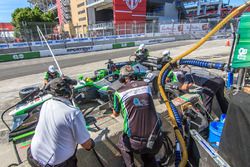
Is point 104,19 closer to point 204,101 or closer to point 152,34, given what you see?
point 152,34

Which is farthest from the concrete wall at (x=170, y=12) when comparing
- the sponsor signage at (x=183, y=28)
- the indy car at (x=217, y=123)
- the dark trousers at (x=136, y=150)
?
the dark trousers at (x=136, y=150)

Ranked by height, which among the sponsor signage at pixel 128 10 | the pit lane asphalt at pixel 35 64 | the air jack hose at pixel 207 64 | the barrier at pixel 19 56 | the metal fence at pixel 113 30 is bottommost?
the pit lane asphalt at pixel 35 64

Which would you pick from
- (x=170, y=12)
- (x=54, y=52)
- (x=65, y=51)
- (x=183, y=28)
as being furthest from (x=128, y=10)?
(x=54, y=52)

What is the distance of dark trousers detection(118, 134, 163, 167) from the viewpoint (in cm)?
232

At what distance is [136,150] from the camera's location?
7.72ft

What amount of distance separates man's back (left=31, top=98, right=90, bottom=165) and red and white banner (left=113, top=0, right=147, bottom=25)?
40.9m

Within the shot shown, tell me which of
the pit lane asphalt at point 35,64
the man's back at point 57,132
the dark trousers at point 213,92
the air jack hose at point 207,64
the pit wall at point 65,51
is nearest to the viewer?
the man's back at point 57,132

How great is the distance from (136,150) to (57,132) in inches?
43.6

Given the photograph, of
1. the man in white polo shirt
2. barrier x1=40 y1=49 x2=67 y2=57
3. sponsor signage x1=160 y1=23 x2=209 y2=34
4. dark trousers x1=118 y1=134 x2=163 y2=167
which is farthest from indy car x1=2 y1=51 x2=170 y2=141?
sponsor signage x1=160 y1=23 x2=209 y2=34

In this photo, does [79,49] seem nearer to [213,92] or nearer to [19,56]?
[19,56]

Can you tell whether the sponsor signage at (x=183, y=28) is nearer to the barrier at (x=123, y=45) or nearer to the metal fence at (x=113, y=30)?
the metal fence at (x=113, y=30)

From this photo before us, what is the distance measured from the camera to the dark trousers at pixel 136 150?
2.32 meters

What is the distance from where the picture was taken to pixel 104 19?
57.2 m

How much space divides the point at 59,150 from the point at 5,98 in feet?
20.8
